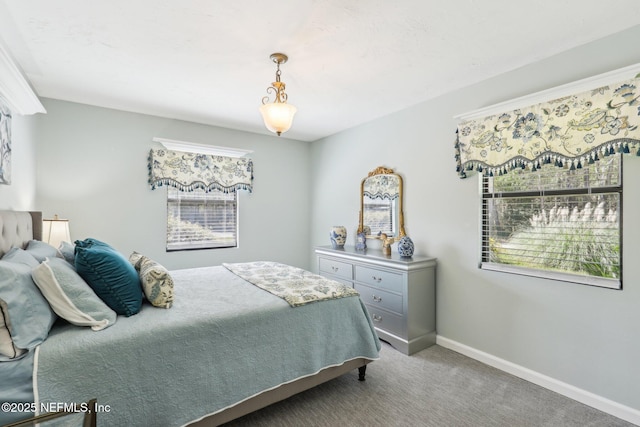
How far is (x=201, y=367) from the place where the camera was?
1.62 m

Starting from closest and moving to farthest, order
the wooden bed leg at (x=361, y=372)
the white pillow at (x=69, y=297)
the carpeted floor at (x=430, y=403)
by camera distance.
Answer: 1. the white pillow at (x=69, y=297)
2. the carpeted floor at (x=430, y=403)
3. the wooden bed leg at (x=361, y=372)

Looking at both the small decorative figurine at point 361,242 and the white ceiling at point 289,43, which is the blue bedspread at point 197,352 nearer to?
the small decorative figurine at point 361,242

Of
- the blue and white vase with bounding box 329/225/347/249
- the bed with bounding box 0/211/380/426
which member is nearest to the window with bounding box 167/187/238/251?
the blue and white vase with bounding box 329/225/347/249

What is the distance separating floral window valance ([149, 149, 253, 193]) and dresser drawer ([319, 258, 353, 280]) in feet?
4.92

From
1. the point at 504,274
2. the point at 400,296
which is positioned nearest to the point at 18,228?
the point at 400,296

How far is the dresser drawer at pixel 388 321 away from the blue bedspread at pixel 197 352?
2.13 ft

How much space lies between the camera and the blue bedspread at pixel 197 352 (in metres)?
1.35

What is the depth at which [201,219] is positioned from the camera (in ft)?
13.3

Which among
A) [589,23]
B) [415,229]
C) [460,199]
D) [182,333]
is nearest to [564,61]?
[589,23]

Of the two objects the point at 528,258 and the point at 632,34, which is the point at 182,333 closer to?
the point at 528,258

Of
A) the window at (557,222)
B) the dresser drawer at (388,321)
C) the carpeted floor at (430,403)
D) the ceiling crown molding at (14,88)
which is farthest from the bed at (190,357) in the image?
the window at (557,222)

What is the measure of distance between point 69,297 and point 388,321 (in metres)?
2.50

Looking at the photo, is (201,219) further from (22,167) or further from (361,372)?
(361,372)

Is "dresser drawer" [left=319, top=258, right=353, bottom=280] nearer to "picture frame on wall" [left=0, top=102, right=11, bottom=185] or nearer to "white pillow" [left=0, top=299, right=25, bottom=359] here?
"white pillow" [left=0, top=299, right=25, bottom=359]
